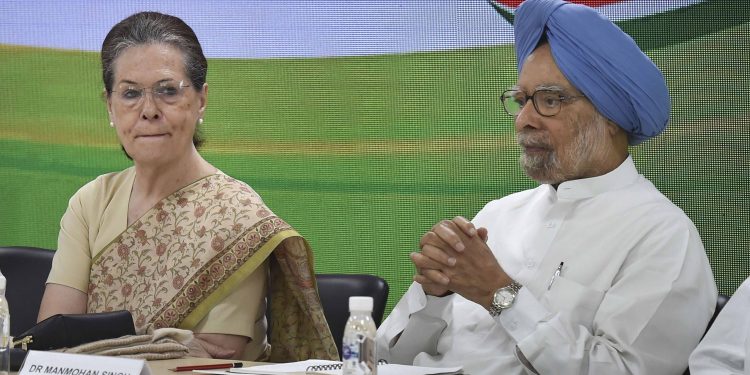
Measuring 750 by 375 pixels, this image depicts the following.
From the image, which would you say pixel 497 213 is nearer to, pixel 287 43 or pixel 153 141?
pixel 153 141

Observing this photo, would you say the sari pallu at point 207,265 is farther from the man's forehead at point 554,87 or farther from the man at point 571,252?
the man's forehead at point 554,87

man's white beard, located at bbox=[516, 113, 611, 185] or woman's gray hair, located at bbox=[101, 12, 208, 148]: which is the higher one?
woman's gray hair, located at bbox=[101, 12, 208, 148]

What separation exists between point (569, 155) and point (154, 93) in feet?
4.06

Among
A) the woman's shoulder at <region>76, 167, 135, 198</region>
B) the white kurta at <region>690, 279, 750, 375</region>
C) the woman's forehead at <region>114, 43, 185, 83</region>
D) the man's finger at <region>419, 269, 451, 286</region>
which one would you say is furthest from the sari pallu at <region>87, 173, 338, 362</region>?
the white kurta at <region>690, 279, 750, 375</region>

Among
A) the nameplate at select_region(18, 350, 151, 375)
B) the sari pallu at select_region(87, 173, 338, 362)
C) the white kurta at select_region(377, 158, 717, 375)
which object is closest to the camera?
the nameplate at select_region(18, 350, 151, 375)

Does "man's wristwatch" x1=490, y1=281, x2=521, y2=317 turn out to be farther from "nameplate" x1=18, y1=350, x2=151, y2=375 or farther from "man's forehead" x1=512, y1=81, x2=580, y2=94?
"nameplate" x1=18, y1=350, x2=151, y2=375

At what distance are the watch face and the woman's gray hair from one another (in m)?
1.18

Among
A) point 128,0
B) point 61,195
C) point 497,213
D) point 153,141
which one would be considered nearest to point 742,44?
point 497,213

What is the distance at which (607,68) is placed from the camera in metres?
2.79

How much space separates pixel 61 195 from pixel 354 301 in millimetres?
3223

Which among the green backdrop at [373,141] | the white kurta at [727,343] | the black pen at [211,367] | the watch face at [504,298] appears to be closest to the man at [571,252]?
the watch face at [504,298]

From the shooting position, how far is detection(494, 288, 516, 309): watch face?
8.66 ft

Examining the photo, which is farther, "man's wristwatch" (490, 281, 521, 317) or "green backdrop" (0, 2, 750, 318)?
"green backdrop" (0, 2, 750, 318)

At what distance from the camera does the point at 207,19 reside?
4.76 metres
